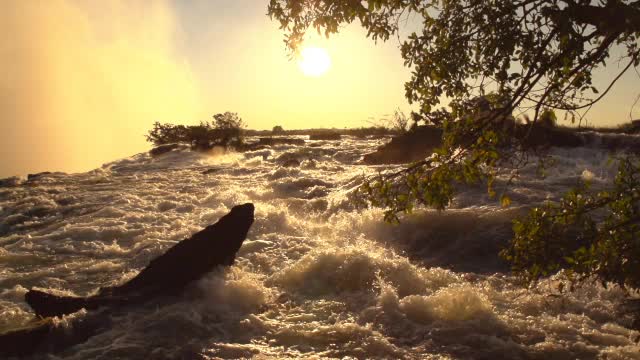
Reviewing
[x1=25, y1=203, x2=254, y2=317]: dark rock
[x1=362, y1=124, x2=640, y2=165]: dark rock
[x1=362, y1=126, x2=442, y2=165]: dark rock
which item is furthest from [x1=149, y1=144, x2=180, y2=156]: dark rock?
[x1=25, y1=203, x2=254, y2=317]: dark rock

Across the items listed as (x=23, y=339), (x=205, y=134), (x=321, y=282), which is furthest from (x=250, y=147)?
(x=23, y=339)

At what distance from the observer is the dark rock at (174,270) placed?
7.54 metres

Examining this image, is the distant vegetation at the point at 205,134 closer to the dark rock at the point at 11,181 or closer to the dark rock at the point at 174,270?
the dark rock at the point at 11,181

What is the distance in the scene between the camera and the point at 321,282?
944 cm

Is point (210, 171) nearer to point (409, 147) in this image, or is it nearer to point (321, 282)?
point (409, 147)

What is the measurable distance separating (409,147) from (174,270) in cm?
1558

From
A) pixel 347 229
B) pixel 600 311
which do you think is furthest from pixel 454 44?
pixel 347 229

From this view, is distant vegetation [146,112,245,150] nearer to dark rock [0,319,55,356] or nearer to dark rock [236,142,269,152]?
dark rock [236,142,269,152]

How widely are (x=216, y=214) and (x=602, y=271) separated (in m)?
12.7

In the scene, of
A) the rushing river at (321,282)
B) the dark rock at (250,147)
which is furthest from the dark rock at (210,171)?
the dark rock at (250,147)

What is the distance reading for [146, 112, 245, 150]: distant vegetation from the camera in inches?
1388

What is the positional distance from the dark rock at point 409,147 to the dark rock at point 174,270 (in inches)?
520

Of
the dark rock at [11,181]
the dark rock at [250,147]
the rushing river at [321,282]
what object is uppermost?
the dark rock at [250,147]

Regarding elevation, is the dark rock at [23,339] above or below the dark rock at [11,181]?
below
